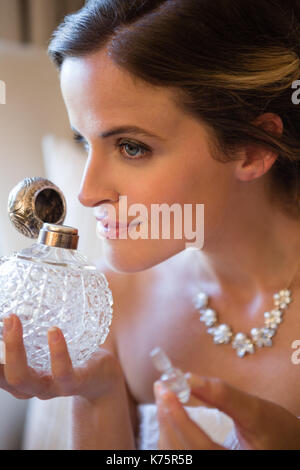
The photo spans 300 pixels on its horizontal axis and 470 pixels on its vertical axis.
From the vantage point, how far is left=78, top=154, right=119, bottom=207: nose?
0.77 metres

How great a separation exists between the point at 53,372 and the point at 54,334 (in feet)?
0.24

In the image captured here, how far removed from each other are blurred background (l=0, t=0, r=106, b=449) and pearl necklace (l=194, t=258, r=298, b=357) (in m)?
0.38

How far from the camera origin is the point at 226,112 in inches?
32.6

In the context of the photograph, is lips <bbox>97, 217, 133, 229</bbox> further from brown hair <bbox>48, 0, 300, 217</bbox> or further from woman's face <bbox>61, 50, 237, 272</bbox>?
brown hair <bbox>48, 0, 300, 217</bbox>

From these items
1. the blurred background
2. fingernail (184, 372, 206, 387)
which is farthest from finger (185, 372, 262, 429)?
the blurred background

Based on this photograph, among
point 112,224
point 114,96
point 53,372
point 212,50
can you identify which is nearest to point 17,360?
point 53,372

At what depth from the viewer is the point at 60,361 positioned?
0.63 meters

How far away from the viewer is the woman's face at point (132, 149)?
2.52 ft

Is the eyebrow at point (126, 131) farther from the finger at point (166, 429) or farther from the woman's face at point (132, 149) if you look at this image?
the finger at point (166, 429)

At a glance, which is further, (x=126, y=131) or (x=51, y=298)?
(x=126, y=131)

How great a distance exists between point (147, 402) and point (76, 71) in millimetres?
725

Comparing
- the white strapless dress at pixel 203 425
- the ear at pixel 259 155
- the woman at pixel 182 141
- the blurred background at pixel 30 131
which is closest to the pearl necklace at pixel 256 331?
the woman at pixel 182 141

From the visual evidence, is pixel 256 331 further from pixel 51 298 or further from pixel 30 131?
pixel 30 131
